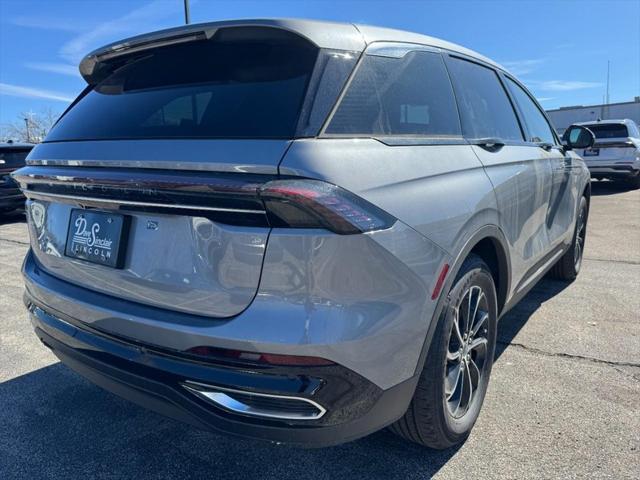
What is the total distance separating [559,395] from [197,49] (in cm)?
255


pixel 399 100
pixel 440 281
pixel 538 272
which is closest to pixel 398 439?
pixel 440 281

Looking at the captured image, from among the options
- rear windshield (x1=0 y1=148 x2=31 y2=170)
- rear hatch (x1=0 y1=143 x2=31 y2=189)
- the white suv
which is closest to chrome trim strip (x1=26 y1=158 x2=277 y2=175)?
rear hatch (x1=0 y1=143 x2=31 y2=189)

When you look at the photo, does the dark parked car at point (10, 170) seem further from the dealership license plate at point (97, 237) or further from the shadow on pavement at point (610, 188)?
the shadow on pavement at point (610, 188)

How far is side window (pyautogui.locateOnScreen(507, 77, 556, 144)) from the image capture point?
3.63 m

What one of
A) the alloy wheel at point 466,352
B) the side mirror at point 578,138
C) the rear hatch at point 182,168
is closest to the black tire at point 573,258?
the side mirror at point 578,138

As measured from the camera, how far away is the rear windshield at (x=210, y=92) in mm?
1777

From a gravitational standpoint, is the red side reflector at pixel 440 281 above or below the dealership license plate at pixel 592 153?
below

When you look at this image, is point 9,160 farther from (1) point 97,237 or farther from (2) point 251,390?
(2) point 251,390

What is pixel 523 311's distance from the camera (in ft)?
13.8

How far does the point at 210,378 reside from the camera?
1683 millimetres

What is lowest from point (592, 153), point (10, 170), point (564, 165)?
point (10, 170)

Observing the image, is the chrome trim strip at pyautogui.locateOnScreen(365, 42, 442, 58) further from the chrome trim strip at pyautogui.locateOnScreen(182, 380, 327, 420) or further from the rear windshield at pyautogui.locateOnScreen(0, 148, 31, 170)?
the rear windshield at pyautogui.locateOnScreen(0, 148, 31, 170)

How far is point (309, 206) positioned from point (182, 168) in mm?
480

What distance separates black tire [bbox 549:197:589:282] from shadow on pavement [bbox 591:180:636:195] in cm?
932
